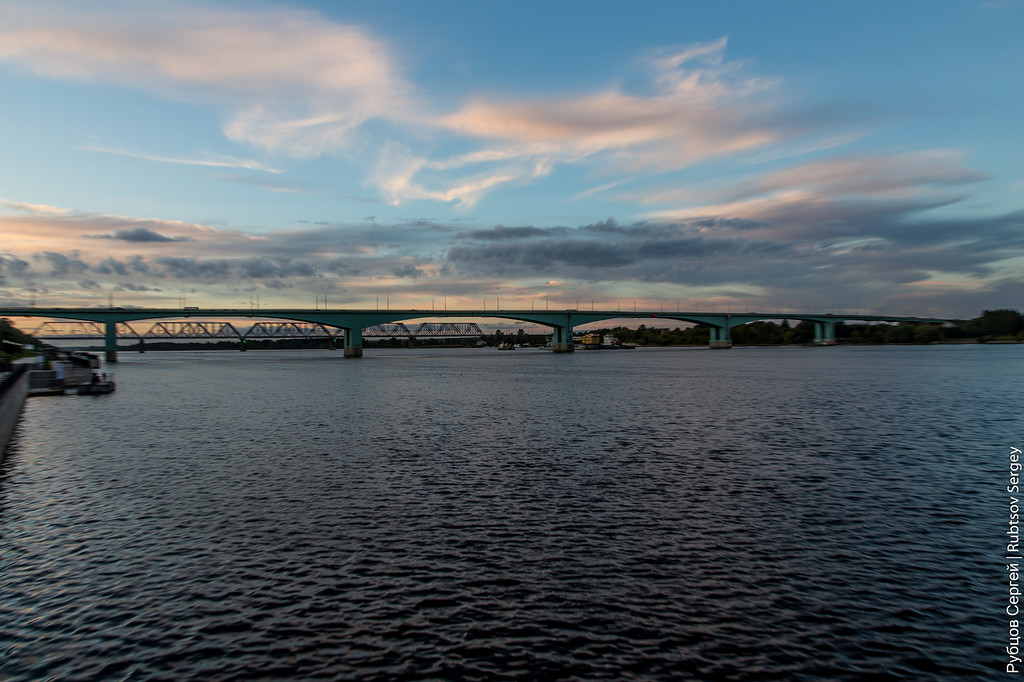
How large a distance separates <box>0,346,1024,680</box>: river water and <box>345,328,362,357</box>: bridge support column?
135399mm

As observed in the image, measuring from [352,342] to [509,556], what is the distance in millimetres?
159455

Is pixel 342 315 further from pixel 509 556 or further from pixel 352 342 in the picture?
pixel 509 556

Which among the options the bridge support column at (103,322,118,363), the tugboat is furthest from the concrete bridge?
the tugboat

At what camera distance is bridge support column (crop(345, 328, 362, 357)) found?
165500 millimetres

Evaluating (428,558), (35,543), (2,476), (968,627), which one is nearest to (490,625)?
(428,558)

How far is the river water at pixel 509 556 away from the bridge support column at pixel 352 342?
135 m

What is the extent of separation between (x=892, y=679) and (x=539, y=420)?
96.1 ft

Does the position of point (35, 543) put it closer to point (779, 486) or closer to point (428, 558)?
point (428, 558)

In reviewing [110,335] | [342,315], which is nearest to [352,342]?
[342,315]

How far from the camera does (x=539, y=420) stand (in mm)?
37938

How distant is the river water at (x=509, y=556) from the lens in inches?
382

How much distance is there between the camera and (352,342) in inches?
6560

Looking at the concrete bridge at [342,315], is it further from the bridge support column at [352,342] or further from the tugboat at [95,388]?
the tugboat at [95,388]

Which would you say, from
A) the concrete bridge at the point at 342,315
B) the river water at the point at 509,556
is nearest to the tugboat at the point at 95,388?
the river water at the point at 509,556
